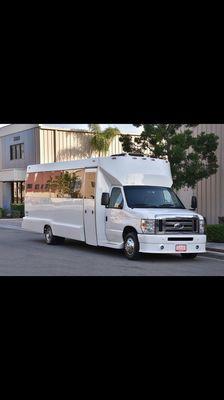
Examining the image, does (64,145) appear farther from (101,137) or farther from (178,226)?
(178,226)

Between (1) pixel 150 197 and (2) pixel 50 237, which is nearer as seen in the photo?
(1) pixel 150 197

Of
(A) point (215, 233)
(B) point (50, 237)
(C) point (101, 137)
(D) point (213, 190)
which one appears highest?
(C) point (101, 137)

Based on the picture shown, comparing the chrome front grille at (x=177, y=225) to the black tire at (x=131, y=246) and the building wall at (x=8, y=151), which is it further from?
the building wall at (x=8, y=151)

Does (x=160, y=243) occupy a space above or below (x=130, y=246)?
above

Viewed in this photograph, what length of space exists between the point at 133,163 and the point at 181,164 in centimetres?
301

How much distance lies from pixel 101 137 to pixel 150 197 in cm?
2208

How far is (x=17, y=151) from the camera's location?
3747cm

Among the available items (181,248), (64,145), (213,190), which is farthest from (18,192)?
(181,248)

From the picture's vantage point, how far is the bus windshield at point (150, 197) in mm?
14227

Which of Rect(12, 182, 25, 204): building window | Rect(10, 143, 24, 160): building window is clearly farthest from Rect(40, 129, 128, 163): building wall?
Rect(12, 182, 25, 204): building window

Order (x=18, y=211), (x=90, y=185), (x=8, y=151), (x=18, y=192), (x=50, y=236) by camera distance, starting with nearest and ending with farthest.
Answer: (x=90, y=185)
(x=50, y=236)
(x=18, y=211)
(x=18, y=192)
(x=8, y=151)

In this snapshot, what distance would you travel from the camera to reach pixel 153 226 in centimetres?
1318
